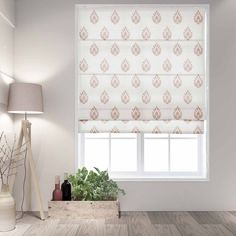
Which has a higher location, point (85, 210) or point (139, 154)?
point (139, 154)

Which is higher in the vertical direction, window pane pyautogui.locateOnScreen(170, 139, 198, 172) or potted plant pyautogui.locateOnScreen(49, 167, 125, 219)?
window pane pyautogui.locateOnScreen(170, 139, 198, 172)

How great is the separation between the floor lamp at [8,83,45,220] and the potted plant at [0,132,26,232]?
0.11 m

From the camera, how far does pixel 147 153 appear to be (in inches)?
166

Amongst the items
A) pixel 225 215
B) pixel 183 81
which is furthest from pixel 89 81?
pixel 225 215

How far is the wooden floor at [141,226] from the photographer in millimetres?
3180

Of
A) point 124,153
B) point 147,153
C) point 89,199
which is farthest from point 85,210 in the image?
point 147,153

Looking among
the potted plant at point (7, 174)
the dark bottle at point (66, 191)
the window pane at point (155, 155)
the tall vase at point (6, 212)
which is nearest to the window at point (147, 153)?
the window pane at point (155, 155)

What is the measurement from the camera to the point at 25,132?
3713 mm

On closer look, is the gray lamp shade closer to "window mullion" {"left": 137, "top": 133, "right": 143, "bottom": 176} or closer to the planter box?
the planter box

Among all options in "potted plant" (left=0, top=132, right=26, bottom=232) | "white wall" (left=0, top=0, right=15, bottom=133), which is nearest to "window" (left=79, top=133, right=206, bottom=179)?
"potted plant" (left=0, top=132, right=26, bottom=232)

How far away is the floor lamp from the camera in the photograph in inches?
142

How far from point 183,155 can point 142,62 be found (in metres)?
1.17

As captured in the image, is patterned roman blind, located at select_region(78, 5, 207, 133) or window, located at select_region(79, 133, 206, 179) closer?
patterned roman blind, located at select_region(78, 5, 207, 133)

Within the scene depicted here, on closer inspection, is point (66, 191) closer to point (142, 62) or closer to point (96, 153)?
point (96, 153)
